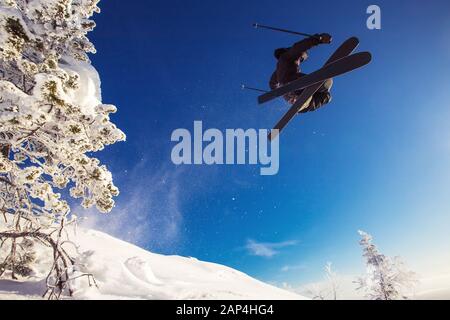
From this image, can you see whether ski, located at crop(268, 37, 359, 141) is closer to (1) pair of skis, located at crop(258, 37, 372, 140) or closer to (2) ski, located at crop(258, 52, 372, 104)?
(1) pair of skis, located at crop(258, 37, 372, 140)

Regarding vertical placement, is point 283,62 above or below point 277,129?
above

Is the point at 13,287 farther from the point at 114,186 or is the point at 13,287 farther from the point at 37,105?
the point at 37,105

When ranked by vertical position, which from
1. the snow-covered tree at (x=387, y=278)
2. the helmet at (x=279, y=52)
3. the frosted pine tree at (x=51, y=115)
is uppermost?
the helmet at (x=279, y=52)

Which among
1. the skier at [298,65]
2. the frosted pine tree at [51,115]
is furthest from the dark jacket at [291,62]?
the frosted pine tree at [51,115]

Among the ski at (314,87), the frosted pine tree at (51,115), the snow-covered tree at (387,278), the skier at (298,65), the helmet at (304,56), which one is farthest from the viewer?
the snow-covered tree at (387,278)

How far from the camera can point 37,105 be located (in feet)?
17.0

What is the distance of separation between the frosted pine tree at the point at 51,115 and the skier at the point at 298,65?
3926 millimetres

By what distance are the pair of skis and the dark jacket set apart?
0.70 feet

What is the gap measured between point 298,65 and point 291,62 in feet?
0.60

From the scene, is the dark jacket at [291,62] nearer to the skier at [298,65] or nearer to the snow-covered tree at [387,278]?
the skier at [298,65]

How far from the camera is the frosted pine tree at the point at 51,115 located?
17.3 feet

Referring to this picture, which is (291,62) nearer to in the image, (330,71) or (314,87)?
(314,87)
